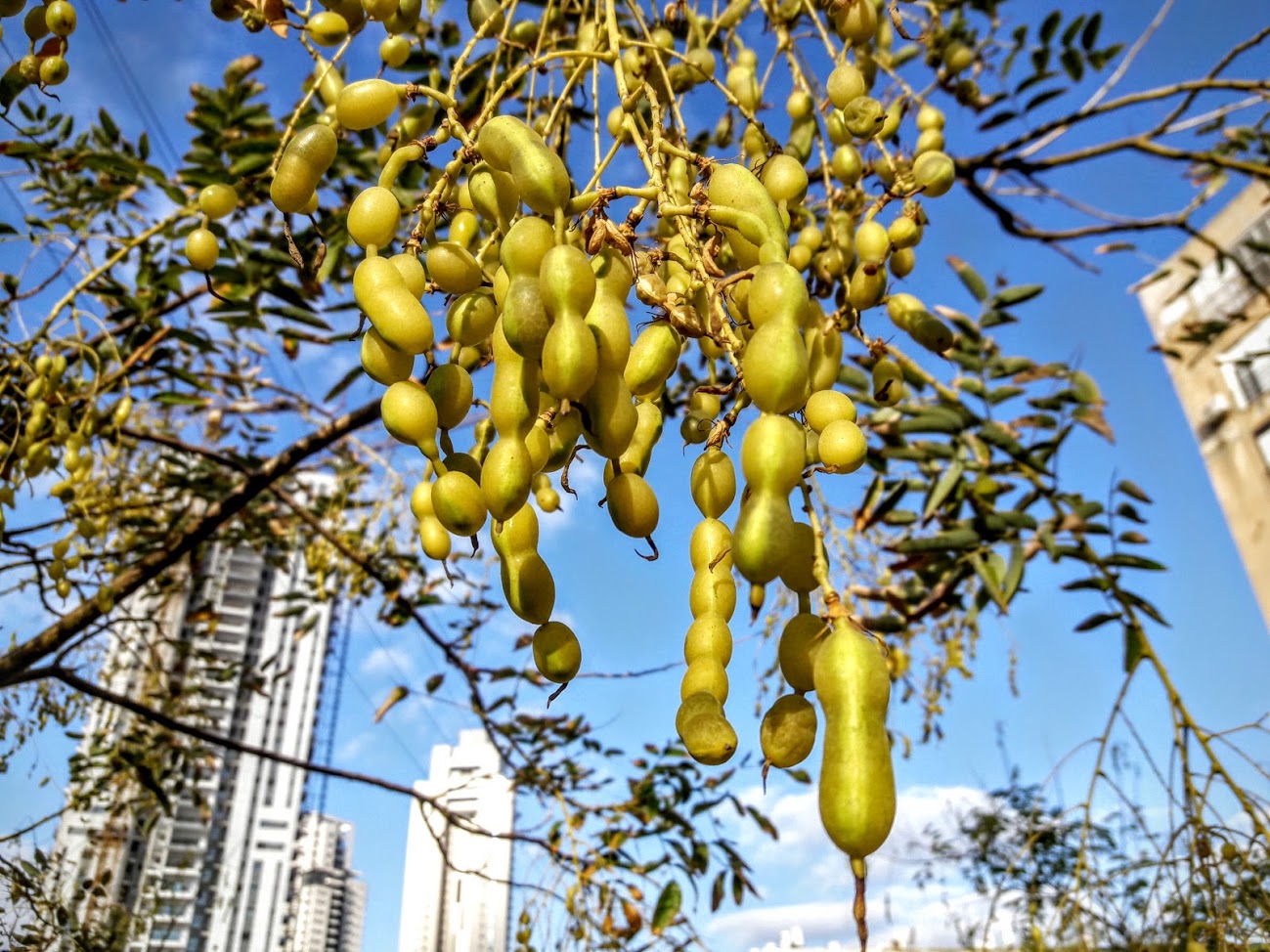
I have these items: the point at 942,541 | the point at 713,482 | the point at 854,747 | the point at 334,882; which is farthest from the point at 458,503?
the point at 334,882

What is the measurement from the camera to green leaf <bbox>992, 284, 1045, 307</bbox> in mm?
1637

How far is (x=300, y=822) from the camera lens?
23.8 m

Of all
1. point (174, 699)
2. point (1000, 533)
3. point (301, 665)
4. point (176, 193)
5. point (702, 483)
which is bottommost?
point (702, 483)

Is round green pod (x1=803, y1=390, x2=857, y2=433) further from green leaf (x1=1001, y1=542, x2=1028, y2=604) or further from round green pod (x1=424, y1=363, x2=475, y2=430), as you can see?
green leaf (x1=1001, y1=542, x2=1028, y2=604)

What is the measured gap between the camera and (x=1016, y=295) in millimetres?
1666

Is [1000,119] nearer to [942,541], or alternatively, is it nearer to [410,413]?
[942,541]

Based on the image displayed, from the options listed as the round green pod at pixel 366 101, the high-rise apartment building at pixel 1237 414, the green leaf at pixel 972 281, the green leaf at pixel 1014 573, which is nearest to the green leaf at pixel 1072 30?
the green leaf at pixel 972 281

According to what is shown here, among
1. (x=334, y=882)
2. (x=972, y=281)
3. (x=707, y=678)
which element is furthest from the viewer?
(x=334, y=882)

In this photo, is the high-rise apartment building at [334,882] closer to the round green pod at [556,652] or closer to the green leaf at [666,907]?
the green leaf at [666,907]

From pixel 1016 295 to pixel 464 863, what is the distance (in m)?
2.22

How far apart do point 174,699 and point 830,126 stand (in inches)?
106

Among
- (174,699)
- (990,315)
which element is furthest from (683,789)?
(174,699)

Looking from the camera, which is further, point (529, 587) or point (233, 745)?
point (233, 745)

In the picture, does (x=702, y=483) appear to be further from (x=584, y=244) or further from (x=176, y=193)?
(x=176, y=193)
